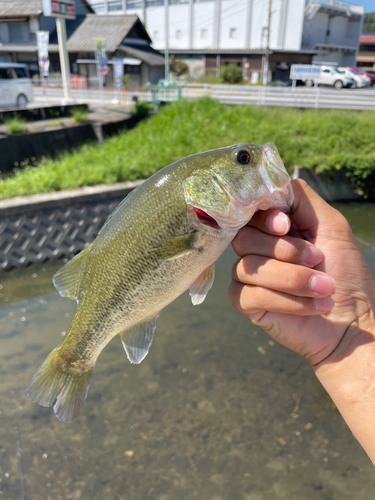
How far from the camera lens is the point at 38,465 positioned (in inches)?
139

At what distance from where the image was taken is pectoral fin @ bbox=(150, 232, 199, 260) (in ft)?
4.99

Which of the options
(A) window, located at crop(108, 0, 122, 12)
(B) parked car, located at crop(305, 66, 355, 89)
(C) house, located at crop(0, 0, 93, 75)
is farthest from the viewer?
(A) window, located at crop(108, 0, 122, 12)

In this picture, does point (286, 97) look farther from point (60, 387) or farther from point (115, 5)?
point (115, 5)

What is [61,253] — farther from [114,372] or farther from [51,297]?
[114,372]

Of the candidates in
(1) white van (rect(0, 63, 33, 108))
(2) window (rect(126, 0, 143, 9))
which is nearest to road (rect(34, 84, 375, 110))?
(1) white van (rect(0, 63, 33, 108))

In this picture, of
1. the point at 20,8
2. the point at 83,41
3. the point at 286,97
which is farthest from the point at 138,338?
the point at 20,8

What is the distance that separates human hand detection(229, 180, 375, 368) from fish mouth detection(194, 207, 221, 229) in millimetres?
224

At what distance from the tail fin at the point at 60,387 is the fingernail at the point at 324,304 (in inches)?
42.1

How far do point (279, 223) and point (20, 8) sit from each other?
4425 centimetres

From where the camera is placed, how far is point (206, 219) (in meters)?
1.56

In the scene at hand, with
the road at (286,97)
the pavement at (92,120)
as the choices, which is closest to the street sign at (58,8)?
the pavement at (92,120)

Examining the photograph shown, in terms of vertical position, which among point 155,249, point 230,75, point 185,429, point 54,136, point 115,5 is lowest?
point 185,429

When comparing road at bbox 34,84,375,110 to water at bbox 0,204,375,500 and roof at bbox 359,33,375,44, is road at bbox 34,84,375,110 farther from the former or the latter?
roof at bbox 359,33,375,44

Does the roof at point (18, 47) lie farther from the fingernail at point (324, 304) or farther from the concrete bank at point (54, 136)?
the fingernail at point (324, 304)
